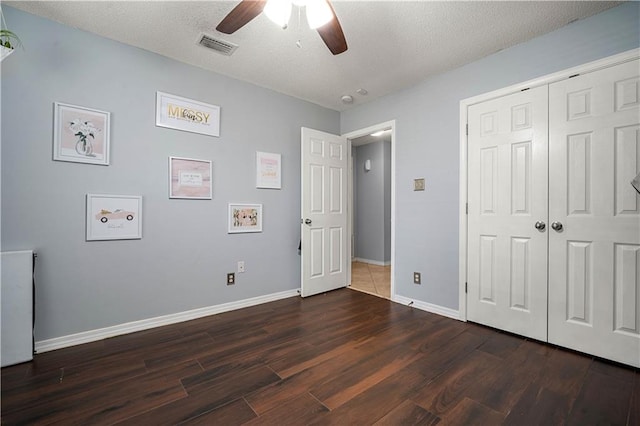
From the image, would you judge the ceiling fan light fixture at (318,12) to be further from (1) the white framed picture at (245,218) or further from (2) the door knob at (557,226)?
(2) the door knob at (557,226)

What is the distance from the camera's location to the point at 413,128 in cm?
317

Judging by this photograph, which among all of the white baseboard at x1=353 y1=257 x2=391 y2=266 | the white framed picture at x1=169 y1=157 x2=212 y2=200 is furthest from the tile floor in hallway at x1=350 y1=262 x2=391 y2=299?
the white framed picture at x1=169 y1=157 x2=212 y2=200

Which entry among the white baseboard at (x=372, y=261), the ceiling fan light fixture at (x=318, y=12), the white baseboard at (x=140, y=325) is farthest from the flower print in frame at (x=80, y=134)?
the white baseboard at (x=372, y=261)

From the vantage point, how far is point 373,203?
225 inches

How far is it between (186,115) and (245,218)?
119 centimetres

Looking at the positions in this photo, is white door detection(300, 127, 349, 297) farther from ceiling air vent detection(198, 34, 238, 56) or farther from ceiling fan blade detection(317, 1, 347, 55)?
ceiling fan blade detection(317, 1, 347, 55)

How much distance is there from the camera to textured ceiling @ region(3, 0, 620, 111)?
6.56 ft

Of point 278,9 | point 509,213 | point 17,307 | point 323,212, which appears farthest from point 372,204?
point 17,307

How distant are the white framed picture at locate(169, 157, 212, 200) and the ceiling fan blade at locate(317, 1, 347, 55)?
1.72m

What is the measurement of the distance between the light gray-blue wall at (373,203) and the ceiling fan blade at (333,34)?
149 inches

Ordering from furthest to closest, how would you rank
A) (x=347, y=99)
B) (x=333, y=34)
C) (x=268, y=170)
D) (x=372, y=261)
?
(x=372, y=261)
(x=347, y=99)
(x=268, y=170)
(x=333, y=34)

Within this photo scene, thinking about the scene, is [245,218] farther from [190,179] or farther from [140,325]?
[140,325]

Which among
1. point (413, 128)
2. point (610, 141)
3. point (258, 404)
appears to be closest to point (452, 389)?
point (258, 404)

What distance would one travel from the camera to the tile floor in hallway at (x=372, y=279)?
3787mm
